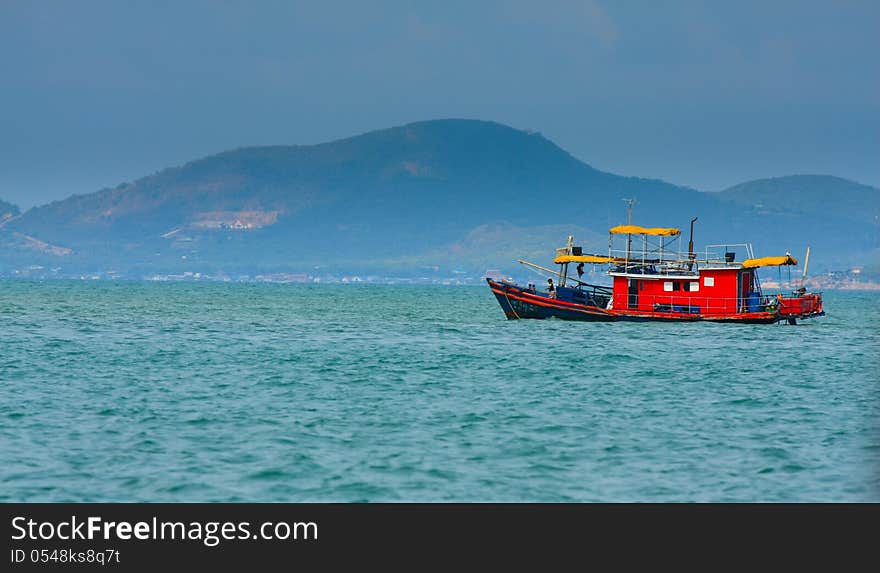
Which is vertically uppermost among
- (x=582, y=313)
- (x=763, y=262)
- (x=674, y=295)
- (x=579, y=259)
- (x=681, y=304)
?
(x=579, y=259)

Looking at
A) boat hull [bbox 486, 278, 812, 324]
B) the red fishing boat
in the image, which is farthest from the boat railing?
boat hull [bbox 486, 278, 812, 324]

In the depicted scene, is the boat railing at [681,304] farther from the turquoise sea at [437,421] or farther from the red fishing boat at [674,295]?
the turquoise sea at [437,421]

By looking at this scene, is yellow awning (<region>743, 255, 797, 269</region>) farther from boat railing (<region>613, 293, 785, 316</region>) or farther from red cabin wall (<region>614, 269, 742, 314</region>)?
boat railing (<region>613, 293, 785, 316</region>)

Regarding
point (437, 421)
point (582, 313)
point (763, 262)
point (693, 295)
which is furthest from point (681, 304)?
point (437, 421)

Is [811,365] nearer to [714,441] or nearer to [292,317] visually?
[714,441]

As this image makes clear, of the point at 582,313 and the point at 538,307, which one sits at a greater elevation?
the point at 538,307

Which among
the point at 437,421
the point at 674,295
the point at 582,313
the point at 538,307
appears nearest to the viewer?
the point at 437,421

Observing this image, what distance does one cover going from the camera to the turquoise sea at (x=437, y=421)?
25.0m

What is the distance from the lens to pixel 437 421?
33594 millimetres

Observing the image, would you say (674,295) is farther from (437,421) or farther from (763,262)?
(437,421)

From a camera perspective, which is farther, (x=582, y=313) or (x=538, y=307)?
(x=538, y=307)
